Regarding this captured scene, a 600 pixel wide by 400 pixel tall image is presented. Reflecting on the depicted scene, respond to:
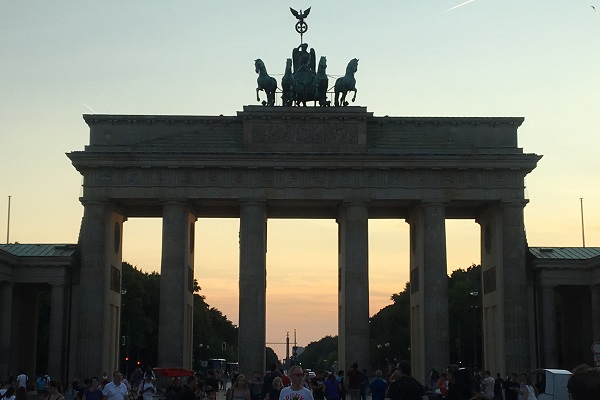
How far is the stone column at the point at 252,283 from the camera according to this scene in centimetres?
6438

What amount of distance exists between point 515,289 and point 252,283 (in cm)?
1631

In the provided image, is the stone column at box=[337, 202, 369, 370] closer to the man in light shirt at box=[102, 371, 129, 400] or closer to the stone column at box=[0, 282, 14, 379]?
the stone column at box=[0, 282, 14, 379]

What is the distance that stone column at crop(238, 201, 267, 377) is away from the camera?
2534 inches

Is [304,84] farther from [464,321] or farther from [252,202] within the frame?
[464,321]

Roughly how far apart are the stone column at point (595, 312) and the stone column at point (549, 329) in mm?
2467

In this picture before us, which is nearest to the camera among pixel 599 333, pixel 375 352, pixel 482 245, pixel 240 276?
pixel 599 333

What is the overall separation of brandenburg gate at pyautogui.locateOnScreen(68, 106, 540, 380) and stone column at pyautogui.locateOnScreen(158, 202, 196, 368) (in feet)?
0.21

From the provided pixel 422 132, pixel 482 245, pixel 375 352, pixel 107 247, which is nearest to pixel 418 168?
pixel 422 132

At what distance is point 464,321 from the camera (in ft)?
389

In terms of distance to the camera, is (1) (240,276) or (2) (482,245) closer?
(1) (240,276)

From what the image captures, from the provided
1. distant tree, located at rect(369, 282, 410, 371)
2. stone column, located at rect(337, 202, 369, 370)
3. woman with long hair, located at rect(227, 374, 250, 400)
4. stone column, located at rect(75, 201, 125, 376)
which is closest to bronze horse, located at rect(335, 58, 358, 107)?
stone column, located at rect(337, 202, 369, 370)

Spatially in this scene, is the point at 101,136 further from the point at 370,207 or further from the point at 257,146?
the point at 370,207

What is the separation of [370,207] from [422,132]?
635 centimetres

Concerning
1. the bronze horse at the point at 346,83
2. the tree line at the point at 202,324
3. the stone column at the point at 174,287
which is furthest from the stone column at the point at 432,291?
the tree line at the point at 202,324
